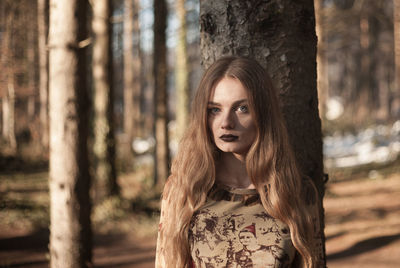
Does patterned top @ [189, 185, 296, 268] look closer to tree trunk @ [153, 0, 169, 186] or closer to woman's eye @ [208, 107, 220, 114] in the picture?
woman's eye @ [208, 107, 220, 114]

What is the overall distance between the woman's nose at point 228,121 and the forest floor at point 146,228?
5.44 metres

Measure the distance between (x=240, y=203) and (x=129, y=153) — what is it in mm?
14442

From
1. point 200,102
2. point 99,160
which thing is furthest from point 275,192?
point 99,160

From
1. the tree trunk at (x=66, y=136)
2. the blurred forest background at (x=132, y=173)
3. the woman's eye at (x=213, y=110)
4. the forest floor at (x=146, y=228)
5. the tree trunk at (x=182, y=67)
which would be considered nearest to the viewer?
the woman's eye at (x=213, y=110)

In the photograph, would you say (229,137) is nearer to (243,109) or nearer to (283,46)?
(243,109)

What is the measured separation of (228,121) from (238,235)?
1.60ft

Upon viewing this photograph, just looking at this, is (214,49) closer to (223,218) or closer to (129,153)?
(223,218)

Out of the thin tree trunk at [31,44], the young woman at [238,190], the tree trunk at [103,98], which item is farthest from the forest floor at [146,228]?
the thin tree trunk at [31,44]

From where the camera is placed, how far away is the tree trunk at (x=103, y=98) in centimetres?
914

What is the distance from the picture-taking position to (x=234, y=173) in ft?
6.54

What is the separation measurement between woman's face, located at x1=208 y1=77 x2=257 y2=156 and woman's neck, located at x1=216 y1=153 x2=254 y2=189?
8 cm

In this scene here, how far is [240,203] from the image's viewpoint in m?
1.91

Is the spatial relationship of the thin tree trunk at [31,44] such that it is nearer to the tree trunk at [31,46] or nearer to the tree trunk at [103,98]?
the tree trunk at [31,46]

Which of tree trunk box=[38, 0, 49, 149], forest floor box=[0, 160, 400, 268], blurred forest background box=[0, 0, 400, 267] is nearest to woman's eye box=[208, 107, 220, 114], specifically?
blurred forest background box=[0, 0, 400, 267]
